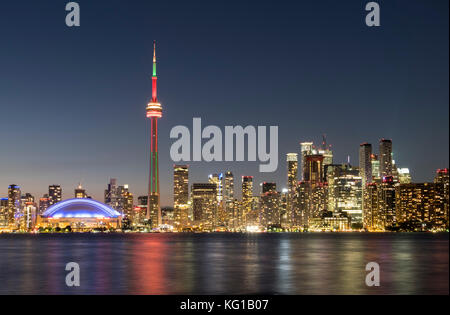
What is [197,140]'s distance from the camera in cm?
5247

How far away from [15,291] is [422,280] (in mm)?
37400

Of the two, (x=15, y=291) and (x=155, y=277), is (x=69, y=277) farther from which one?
(x=15, y=291)

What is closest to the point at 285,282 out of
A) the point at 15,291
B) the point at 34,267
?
the point at 15,291

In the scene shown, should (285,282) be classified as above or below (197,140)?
below

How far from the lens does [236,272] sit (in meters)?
65.5

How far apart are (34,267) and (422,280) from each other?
4545cm
